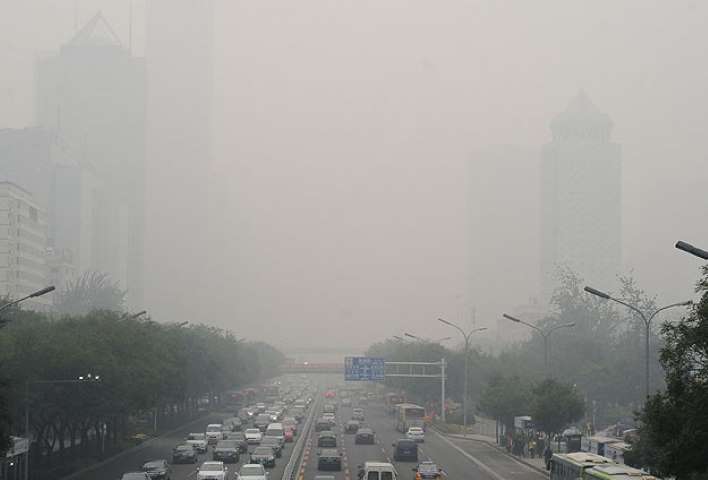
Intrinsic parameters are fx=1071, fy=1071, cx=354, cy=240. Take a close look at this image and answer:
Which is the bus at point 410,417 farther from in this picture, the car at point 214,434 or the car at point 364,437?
the car at point 214,434

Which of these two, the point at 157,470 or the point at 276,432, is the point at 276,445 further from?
the point at 157,470

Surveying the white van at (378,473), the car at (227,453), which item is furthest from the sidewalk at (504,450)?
the white van at (378,473)

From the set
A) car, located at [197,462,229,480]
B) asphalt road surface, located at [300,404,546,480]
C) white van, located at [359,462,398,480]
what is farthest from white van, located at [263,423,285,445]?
white van, located at [359,462,398,480]

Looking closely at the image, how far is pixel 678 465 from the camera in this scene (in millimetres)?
21891

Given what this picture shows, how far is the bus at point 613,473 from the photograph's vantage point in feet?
109

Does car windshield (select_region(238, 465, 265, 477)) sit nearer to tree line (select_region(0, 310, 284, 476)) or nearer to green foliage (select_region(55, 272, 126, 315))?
tree line (select_region(0, 310, 284, 476))

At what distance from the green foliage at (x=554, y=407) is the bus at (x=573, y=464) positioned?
17.4 m

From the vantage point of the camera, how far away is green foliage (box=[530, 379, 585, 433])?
61344 mm

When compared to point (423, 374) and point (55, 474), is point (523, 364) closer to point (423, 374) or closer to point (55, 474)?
point (423, 374)

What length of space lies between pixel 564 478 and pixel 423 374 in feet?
255

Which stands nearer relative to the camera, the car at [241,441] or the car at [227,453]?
the car at [227,453]

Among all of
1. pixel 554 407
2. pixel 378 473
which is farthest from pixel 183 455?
pixel 554 407

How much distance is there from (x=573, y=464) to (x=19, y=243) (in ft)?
454

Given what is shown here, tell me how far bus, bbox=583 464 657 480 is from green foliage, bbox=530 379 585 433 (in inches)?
980
